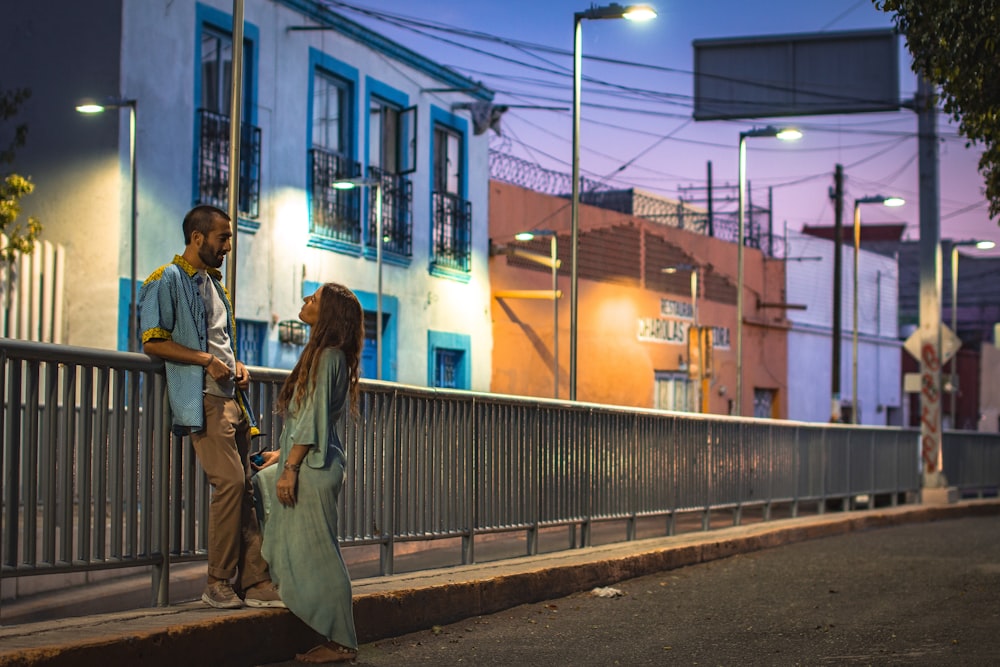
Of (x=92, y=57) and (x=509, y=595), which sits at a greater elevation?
(x=92, y=57)

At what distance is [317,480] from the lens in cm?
675

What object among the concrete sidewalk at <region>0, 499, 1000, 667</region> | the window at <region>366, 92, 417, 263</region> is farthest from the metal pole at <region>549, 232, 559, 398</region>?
the concrete sidewalk at <region>0, 499, 1000, 667</region>

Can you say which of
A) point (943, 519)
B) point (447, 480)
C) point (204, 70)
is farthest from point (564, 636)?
point (943, 519)

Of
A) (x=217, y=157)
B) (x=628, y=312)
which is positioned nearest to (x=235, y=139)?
(x=217, y=157)

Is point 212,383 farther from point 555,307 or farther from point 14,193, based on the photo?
point 555,307

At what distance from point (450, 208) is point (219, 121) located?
8.43m

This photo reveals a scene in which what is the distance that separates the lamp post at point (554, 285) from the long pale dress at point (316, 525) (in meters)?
22.4

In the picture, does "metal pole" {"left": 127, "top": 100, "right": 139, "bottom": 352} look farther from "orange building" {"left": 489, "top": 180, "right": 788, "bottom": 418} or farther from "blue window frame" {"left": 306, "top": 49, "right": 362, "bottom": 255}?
"orange building" {"left": 489, "top": 180, "right": 788, "bottom": 418}

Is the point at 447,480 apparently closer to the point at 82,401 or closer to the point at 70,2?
the point at 82,401

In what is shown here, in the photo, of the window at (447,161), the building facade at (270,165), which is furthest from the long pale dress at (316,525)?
the window at (447,161)

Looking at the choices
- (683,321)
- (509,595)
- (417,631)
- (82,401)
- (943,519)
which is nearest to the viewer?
(82,401)

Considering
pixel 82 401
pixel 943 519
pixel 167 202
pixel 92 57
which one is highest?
pixel 92 57

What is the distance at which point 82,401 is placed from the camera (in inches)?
253

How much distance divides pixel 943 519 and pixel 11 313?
14290 millimetres
